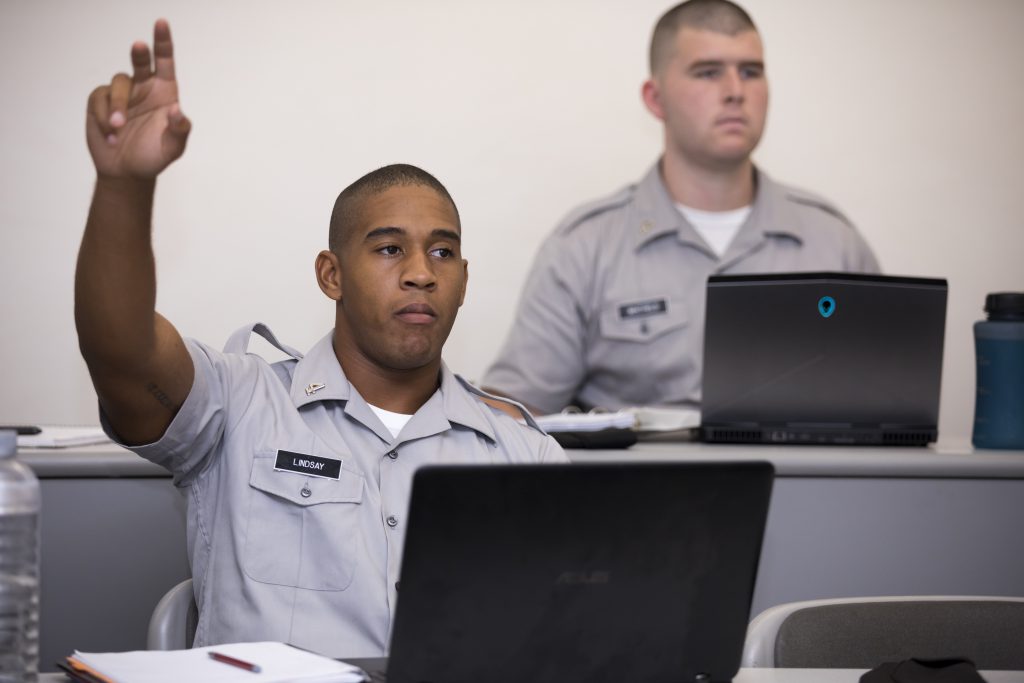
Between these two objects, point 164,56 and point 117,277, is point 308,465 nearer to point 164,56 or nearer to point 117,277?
point 117,277

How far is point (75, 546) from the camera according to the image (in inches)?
71.4

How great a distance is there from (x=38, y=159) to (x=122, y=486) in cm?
177

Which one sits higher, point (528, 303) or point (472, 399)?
point (528, 303)

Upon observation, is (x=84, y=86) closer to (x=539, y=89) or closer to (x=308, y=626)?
(x=539, y=89)

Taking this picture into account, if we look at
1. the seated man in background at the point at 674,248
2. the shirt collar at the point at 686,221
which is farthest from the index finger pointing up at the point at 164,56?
the shirt collar at the point at 686,221

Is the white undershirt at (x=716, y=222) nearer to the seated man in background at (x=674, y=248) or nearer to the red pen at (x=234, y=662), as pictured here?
the seated man in background at (x=674, y=248)

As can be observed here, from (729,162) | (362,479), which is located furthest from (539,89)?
(362,479)

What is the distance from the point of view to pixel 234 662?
917mm

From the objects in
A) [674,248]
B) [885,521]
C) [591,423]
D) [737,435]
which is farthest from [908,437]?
[674,248]

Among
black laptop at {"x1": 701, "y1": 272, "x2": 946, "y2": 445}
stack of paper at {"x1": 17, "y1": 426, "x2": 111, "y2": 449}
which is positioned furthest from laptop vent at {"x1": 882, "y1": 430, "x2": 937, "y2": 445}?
stack of paper at {"x1": 17, "y1": 426, "x2": 111, "y2": 449}

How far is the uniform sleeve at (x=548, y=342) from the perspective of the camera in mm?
2885

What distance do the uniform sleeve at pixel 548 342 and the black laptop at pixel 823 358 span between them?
0.80 metres

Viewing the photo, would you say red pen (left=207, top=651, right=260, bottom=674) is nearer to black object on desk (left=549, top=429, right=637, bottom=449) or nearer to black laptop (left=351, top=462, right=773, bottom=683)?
black laptop (left=351, top=462, right=773, bottom=683)

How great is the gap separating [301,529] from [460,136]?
7.33 ft
